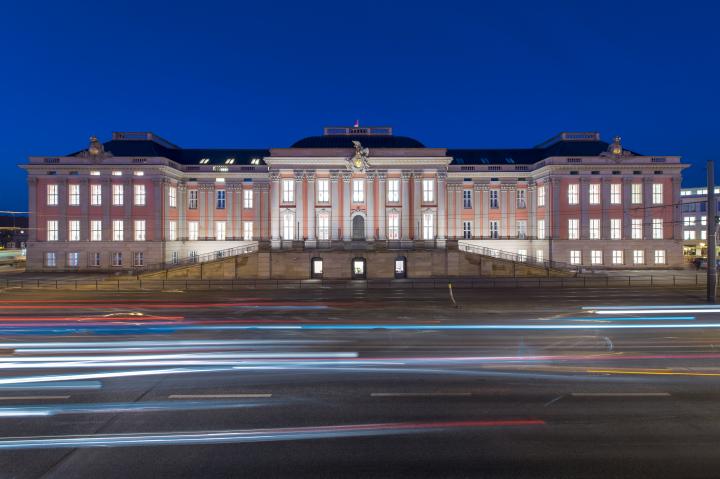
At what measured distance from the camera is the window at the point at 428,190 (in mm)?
53531

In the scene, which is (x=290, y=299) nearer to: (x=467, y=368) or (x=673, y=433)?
(x=467, y=368)

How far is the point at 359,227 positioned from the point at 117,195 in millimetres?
30508

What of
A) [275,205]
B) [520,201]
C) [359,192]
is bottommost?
[275,205]

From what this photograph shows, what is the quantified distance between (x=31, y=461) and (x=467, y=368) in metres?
10.6

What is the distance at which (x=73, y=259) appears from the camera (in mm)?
55031

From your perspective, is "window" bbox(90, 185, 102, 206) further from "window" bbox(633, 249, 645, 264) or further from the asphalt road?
"window" bbox(633, 249, 645, 264)

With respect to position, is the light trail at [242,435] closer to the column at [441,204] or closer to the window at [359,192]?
the column at [441,204]

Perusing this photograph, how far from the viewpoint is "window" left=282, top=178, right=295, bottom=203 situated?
53.5 metres

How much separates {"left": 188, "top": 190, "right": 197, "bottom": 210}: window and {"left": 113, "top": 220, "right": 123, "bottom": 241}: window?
28.9ft

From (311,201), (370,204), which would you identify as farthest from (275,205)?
(370,204)

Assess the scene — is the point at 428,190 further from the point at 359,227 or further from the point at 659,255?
the point at 659,255

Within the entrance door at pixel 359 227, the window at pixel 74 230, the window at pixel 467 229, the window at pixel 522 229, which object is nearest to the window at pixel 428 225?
the entrance door at pixel 359 227

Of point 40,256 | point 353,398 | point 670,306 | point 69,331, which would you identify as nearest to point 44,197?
point 40,256

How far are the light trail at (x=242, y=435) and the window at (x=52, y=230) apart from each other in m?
56.1
